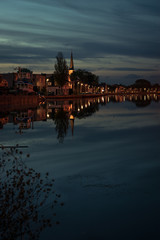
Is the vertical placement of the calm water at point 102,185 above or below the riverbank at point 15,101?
below

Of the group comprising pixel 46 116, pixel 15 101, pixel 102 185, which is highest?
pixel 15 101

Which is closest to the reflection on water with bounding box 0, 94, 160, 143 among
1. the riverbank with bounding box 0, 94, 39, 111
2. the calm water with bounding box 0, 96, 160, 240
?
the riverbank with bounding box 0, 94, 39, 111

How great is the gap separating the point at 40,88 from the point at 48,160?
390ft

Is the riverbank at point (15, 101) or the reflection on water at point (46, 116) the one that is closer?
the reflection on water at point (46, 116)

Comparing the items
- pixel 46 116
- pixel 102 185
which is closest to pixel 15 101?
pixel 46 116

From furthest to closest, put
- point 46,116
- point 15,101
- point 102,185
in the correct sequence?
point 15,101 → point 46,116 → point 102,185

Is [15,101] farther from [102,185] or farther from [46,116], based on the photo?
[102,185]

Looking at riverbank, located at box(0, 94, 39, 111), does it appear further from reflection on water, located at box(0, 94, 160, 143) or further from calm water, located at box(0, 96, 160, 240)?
calm water, located at box(0, 96, 160, 240)

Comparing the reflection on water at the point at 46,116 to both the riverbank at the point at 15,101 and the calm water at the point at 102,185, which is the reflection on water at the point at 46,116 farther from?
the calm water at the point at 102,185

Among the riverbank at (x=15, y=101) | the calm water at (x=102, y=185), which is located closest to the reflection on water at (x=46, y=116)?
the riverbank at (x=15, y=101)

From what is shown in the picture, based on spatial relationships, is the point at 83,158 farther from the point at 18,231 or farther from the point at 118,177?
the point at 18,231

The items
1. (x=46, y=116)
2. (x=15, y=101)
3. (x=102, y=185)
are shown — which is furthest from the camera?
(x=15, y=101)

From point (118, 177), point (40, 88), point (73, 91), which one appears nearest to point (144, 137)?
point (118, 177)

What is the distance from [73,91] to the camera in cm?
16512
